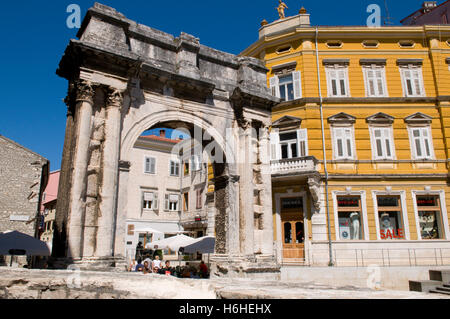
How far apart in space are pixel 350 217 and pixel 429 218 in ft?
12.8

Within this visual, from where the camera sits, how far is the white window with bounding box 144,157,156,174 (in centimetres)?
3081

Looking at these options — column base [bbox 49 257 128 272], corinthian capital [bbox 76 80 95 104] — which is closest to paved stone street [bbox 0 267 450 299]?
column base [bbox 49 257 128 272]

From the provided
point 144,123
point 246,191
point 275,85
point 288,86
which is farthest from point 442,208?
point 144,123

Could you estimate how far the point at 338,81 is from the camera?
19.7 meters

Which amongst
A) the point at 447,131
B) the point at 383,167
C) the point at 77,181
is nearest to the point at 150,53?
the point at 77,181

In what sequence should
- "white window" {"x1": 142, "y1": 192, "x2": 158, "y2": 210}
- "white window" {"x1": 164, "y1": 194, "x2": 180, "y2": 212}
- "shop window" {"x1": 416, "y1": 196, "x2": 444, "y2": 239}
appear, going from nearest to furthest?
"shop window" {"x1": 416, "y1": 196, "x2": 444, "y2": 239} → "white window" {"x1": 142, "y1": 192, "x2": 158, "y2": 210} → "white window" {"x1": 164, "y1": 194, "x2": 180, "y2": 212}

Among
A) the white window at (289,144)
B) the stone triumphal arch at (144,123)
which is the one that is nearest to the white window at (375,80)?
the white window at (289,144)

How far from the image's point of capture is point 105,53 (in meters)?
9.38

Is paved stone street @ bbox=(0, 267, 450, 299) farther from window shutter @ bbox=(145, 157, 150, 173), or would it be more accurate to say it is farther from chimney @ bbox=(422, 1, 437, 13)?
chimney @ bbox=(422, 1, 437, 13)

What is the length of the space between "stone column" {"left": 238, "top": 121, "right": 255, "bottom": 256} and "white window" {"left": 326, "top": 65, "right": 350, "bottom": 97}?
9.00m

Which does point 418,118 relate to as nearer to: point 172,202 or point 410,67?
point 410,67

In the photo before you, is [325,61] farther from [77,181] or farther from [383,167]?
[77,181]

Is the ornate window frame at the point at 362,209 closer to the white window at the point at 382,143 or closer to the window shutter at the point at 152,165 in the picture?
the white window at the point at 382,143
